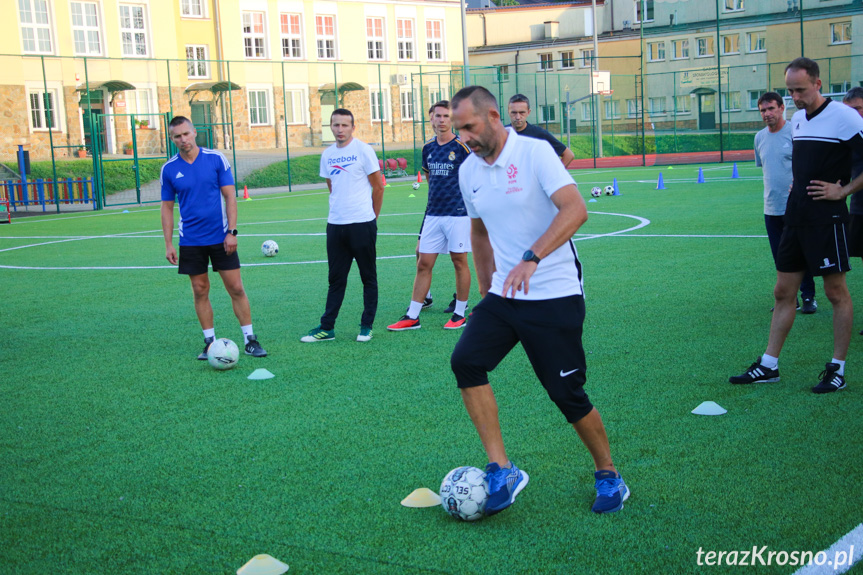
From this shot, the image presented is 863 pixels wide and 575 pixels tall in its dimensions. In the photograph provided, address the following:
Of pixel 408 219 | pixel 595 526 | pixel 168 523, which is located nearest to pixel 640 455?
pixel 595 526

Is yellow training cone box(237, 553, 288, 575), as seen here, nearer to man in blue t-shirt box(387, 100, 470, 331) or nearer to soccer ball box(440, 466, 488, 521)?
soccer ball box(440, 466, 488, 521)

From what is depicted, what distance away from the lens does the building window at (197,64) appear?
134ft

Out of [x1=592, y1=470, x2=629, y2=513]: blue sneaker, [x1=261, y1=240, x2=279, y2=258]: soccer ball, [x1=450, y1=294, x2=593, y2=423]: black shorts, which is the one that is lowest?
[x1=592, y1=470, x2=629, y2=513]: blue sneaker

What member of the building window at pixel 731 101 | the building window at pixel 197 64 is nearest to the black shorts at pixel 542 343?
the building window at pixel 197 64

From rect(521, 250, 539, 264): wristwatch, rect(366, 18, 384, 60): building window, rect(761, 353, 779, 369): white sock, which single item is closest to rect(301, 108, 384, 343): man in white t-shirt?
rect(761, 353, 779, 369): white sock

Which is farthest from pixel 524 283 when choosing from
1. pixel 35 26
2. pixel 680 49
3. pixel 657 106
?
pixel 35 26

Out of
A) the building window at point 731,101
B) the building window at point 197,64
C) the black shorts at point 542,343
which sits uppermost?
the building window at point 197,64

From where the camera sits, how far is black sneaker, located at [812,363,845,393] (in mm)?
6098

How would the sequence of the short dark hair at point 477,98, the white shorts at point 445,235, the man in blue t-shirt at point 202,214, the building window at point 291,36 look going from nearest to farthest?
the short dark hair at point 477,98
the man in blue t-shirt at point 202,214
the white shorts at point 445,235
the building window at point 291,36

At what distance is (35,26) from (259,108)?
1268cm

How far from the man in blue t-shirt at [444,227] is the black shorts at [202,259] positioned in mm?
1836

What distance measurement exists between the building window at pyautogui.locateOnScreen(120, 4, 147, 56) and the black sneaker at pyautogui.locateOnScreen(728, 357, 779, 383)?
45478mm

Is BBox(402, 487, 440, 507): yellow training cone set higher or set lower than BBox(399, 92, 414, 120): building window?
lower

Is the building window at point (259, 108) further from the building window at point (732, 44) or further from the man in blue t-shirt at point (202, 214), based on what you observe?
the man in blue t-shirt at point (202, 214)
